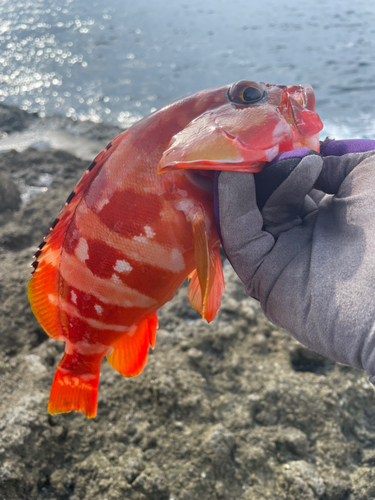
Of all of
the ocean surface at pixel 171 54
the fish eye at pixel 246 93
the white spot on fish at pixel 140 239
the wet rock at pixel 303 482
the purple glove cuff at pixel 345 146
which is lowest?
the wet rock at pixel 303 482

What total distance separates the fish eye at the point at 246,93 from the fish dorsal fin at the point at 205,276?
1.39 ft

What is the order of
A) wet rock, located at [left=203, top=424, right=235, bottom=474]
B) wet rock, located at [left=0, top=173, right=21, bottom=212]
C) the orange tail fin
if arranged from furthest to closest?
wet rock, located at [left=0, top=173, right=21, bottom=212] → wet rock, located at [left=203, top=424, right=235, bottom=474] → the orange tail fin

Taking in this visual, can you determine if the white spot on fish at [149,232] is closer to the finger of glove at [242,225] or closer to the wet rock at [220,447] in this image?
the finger of glove at [242,225]

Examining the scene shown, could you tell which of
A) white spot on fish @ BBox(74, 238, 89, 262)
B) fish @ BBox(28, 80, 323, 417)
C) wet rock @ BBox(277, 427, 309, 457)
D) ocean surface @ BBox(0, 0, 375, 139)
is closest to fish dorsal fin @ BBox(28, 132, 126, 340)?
fish @ BBox(28, 80, 323, 417)

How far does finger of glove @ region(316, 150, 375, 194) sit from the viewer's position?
1.47 meters

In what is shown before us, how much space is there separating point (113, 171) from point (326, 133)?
483cm

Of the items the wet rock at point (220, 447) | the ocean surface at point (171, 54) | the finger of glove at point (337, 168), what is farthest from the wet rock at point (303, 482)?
the ocean surface at point (171, 54)

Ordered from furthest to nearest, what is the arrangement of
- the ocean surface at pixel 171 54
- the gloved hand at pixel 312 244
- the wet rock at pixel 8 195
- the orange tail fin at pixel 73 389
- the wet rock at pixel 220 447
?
the ocean surface at pixel 171 54
the wet rock at pixel 8 195
the wet rock at pixel 220 447
the orange tail fin at pixel 73 389
the gloved hand at pixel 312 244

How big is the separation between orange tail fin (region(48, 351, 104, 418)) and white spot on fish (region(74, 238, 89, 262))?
45 cm

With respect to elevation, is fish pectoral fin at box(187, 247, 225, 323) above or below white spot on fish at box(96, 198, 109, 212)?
below

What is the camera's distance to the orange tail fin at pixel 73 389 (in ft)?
5.24

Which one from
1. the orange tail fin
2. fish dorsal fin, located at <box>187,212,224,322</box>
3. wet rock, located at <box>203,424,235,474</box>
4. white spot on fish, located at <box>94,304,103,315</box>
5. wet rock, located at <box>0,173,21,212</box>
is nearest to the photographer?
fish dorsal fin, located at <box>187,212,224,322</box>

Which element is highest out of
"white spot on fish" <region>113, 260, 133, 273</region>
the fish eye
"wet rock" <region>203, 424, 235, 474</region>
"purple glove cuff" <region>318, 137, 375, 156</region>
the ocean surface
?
the fish eye

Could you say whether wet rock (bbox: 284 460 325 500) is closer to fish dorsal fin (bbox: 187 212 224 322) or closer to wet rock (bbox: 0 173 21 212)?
fish dorsal fin (bbox: 187 212 224 322)
